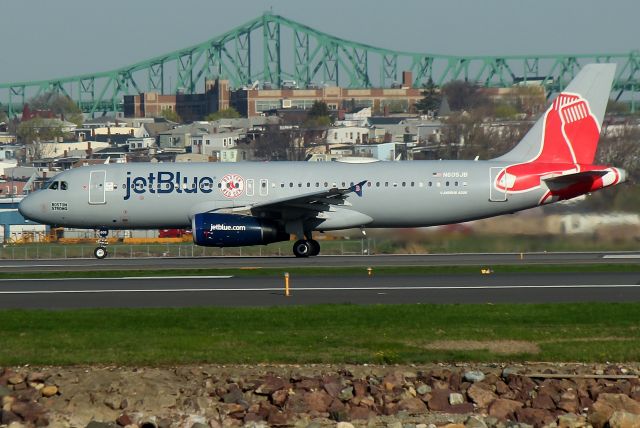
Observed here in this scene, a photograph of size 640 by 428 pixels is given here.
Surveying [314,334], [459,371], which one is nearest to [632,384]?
[459,371]

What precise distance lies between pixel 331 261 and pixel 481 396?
69.5 ft

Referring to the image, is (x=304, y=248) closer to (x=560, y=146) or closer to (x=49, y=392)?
(x=560, y=146)


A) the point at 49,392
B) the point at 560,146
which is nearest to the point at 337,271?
the point at 560,146

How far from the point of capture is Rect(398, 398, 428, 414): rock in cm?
2000

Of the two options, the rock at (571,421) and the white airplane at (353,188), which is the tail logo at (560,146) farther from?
the rock at (571,421)

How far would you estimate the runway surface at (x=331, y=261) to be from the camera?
39.4 m

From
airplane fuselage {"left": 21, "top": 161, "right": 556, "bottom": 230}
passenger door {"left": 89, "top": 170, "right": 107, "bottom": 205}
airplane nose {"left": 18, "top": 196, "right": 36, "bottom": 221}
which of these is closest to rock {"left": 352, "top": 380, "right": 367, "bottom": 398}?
airplane fuselage {"left": 21, "top": 161, "right": 556, "bottom": 230}

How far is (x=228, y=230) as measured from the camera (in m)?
41.1

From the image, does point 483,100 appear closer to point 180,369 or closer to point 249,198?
point 249,198

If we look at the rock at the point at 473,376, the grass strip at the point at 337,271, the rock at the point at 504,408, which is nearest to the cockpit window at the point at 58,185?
the grass strip at the point at 337,271

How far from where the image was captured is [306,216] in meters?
42.8

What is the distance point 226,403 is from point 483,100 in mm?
161762

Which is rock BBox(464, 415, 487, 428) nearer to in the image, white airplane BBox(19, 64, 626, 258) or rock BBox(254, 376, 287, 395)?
rock BBox(254, 376, 287, 395)

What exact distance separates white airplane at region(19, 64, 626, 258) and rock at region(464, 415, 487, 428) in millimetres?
22208
